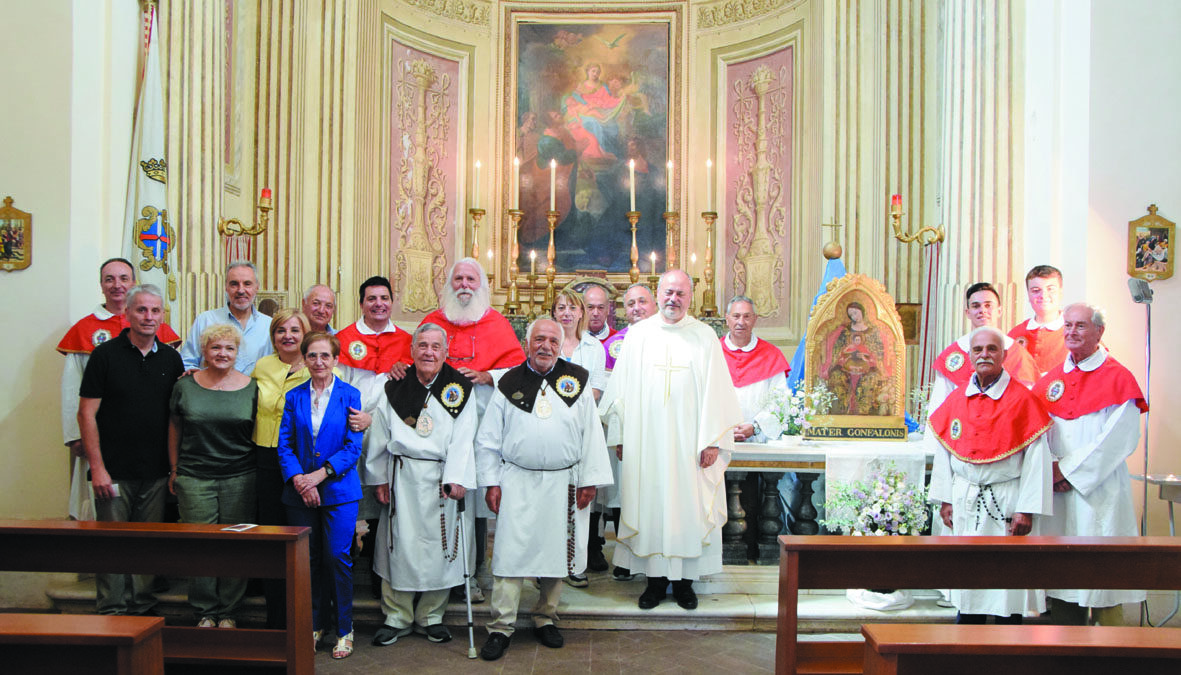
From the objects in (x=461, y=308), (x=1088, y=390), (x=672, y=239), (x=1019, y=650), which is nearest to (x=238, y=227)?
(x=461, y=308)

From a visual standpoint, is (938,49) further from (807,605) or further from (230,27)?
(230,27)

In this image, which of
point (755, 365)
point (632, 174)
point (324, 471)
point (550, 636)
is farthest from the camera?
point (632, 174)

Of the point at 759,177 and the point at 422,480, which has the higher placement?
the point at 759,177

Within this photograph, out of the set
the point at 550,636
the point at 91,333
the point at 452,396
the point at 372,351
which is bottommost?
the point at 550,636

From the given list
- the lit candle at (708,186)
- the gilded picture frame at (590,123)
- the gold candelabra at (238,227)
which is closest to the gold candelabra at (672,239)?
the gilded picture frame at (590,123)

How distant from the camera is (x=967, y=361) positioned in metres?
5.19

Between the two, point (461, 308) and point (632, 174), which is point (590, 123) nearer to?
point (632, 174)

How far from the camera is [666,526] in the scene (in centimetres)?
492

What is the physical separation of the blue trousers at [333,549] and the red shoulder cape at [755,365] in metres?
2.99

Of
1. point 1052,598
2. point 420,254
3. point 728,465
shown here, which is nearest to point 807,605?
point 728,465

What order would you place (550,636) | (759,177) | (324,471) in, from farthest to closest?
1. (759,177)
2. (550,636)
3. (324,471)

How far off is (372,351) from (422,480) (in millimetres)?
1072

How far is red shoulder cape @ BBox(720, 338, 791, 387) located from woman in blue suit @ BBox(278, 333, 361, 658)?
290cm

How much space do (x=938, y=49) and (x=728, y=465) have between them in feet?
16.8
